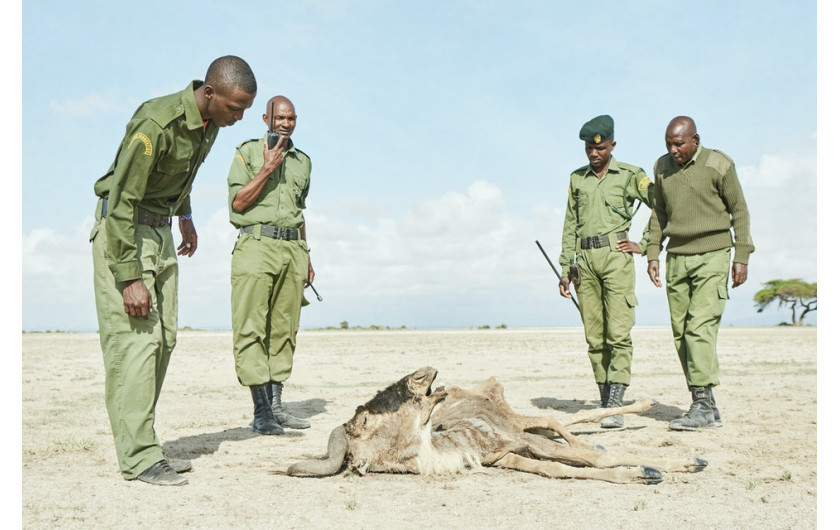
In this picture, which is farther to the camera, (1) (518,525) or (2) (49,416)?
(2) (49,416)

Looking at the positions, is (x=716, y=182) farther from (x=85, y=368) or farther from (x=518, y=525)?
(x=85, y=368)

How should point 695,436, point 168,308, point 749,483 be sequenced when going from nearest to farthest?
point 749,483 → point 168,308 → point 695,436

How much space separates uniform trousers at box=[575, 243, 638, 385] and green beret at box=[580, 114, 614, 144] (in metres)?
1.19

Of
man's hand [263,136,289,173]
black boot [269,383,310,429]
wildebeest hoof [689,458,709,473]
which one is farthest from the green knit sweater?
black boot [269,383,310,429]

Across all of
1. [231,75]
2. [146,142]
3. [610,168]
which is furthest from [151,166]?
[610,168]

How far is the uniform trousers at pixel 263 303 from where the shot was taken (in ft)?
22.6

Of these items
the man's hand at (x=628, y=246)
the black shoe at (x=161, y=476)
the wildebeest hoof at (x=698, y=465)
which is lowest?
the black shoe at (x=161, y=476)

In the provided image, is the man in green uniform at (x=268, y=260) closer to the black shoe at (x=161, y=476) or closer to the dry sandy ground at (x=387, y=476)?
the dry sandy ground at (x=387, y=476)

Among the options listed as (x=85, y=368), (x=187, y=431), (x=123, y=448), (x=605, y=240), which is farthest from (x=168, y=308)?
(x=85, y=368)

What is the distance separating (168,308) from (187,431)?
240cm

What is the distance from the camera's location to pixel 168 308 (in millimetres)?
5223

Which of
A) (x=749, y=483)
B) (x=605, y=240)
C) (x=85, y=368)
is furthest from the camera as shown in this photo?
(x=85, y=368)

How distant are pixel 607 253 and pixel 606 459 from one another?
10.3 ft

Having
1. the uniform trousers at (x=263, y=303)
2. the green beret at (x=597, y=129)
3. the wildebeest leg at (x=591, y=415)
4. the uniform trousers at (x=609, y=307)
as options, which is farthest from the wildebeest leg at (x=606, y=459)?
the green beret at (x=597, y=129)
